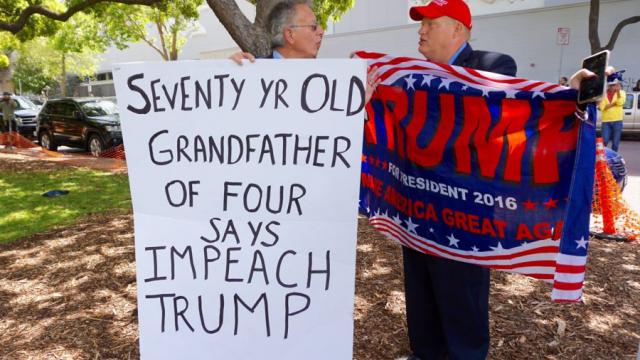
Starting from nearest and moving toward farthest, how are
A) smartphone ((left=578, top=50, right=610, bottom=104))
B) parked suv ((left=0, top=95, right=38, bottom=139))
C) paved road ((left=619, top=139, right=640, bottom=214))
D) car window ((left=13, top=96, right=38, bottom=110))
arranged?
smartphone ((left=578, top=50, right=610, bottom=104)) → paved road ((left=619, top=139, right=640, bottom=214)) → parked suv ((left=0, top=95, right=38, bottom=139)) → car window ((left=13, top=96, right=38, bottom=110))

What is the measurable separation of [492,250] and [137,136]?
1.69 metres

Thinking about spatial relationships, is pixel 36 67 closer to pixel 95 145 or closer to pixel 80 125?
pixel 80 125

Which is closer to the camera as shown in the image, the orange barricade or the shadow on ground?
the shadow on ground

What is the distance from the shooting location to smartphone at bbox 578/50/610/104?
173 cm

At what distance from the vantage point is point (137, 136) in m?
1.99

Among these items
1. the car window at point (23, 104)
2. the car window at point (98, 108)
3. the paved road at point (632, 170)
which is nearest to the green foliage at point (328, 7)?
the paved road at point (632, 170)

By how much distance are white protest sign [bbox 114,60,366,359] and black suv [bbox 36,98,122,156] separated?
11305 mm

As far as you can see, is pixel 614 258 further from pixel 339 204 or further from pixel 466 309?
pixel 339 204

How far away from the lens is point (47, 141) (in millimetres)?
14578

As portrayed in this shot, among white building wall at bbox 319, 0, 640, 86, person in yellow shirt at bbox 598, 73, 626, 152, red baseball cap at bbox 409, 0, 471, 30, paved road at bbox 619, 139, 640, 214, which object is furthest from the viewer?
white building wall at bbox 319, 0, 640, 86

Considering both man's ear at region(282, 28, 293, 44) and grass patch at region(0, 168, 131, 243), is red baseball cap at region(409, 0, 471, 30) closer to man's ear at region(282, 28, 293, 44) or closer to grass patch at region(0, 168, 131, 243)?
man's ear at region(282, 28, 293, 44)

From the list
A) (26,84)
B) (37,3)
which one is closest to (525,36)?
(37,3)

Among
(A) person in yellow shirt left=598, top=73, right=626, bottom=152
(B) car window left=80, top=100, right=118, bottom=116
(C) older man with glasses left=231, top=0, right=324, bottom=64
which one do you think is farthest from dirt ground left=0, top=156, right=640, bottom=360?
(B) car window left=80, top=100, right=118, bottom=116

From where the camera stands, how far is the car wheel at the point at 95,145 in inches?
496
